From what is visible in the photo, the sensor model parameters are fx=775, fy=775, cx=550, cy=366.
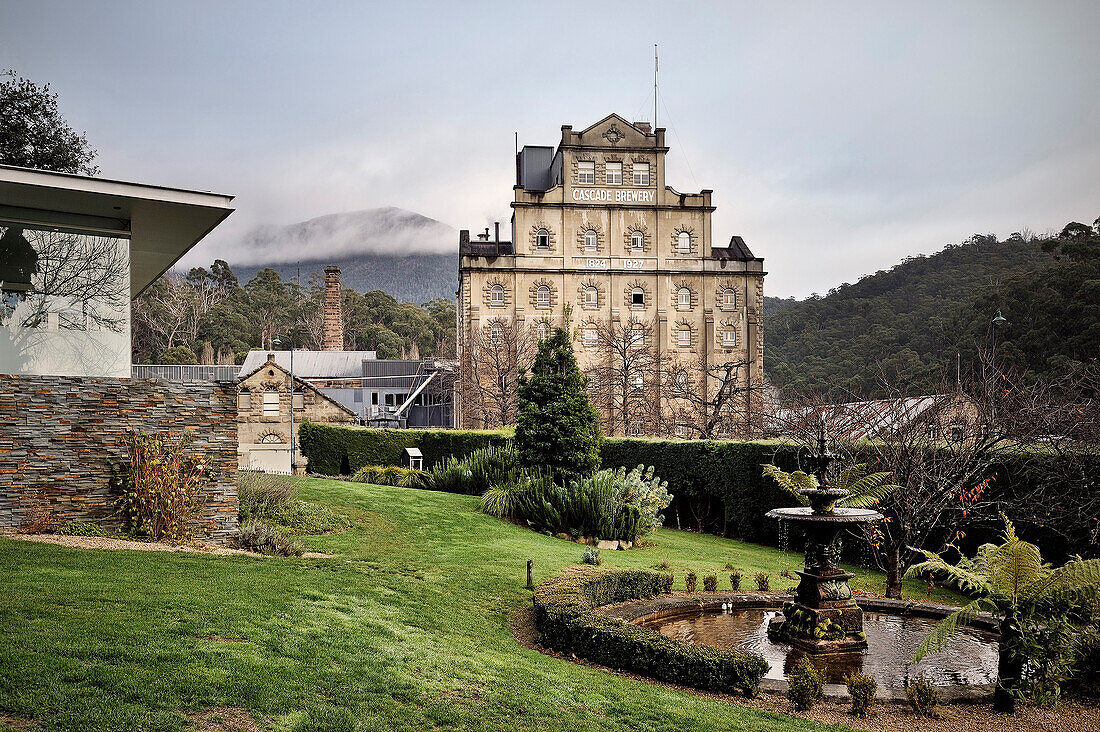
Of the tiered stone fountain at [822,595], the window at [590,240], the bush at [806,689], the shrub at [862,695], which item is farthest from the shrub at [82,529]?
the window at [590,240]

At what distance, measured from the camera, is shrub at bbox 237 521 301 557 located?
10.5 metres

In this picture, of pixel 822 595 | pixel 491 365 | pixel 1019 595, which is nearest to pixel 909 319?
pixel 491 365

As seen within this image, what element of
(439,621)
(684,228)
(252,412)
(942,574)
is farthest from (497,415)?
(439,621)

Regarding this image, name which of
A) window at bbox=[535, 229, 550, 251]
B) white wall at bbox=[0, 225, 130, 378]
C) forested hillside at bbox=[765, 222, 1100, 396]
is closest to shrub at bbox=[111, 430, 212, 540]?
white wall at bbox=[0, 225, 130, 378]

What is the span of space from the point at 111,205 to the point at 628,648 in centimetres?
940

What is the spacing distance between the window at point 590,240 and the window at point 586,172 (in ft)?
9.42

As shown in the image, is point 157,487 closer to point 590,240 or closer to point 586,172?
point 590,240

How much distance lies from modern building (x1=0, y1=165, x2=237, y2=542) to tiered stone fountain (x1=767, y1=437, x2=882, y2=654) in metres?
7.54

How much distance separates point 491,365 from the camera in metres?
42.5

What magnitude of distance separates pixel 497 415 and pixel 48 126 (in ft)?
78.5

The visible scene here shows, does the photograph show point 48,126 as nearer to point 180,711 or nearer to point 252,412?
point 252,412

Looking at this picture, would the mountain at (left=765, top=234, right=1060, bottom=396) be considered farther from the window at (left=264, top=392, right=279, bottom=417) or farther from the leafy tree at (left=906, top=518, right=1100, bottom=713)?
the leafy tree at (left=906, top=518, right=1100, bottom=713)

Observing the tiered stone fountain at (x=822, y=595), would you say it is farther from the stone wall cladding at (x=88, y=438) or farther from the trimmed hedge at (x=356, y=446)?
the trimmed hedge at (x=356, y=446)

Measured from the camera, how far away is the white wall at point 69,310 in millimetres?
11250
